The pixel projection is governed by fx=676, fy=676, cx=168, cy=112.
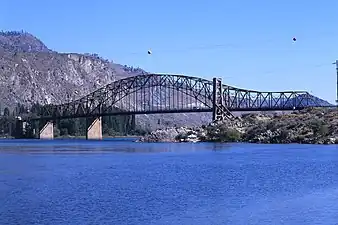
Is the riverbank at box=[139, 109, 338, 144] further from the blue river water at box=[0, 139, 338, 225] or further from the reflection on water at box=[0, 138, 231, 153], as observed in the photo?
the blue river water at box=[0, 139, 338, 225]

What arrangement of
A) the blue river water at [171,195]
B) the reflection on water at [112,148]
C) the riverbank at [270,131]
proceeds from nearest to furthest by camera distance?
the blue river water at [171,195] < the reflection on water at [112,148] < the riverbank at [270,131]

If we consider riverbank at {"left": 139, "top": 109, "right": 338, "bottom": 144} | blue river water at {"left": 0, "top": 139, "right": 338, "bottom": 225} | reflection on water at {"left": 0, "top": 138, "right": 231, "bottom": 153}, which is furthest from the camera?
riverbank at {"left": 139, "top": 109, "right": 338, "bottom": 144}

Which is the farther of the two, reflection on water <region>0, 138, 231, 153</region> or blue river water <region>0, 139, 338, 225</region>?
reflection on water <region>0, 138, 231, 153</region>

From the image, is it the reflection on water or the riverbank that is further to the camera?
the riverbank

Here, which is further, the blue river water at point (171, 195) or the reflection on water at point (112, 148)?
the reflection on water at point (112, 148)

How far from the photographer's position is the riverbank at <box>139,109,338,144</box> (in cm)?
14338

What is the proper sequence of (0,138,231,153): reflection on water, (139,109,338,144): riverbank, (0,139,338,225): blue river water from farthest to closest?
(139,109,338,144): riverbank, (0,138,231,153): reflection on water, (0,139,338,225): blue river water

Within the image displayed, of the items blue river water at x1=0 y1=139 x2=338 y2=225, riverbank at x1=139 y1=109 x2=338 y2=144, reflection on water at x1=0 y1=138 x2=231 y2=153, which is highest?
riverbank at x1=139 y1=109 x2=338 y2=144

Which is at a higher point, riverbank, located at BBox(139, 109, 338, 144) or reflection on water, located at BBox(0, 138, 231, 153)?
riverbank, located at BBox(139, 109, 338, 144)

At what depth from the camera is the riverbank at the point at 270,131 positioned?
14338 cm

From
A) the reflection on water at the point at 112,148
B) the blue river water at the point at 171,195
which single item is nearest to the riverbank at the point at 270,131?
the reflection on water at the point at 112,148

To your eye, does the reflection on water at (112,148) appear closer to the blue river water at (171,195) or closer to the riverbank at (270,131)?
the riverbank at (270,131)

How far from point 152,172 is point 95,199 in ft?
73.3

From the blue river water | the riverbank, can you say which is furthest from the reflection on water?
the blue river water
